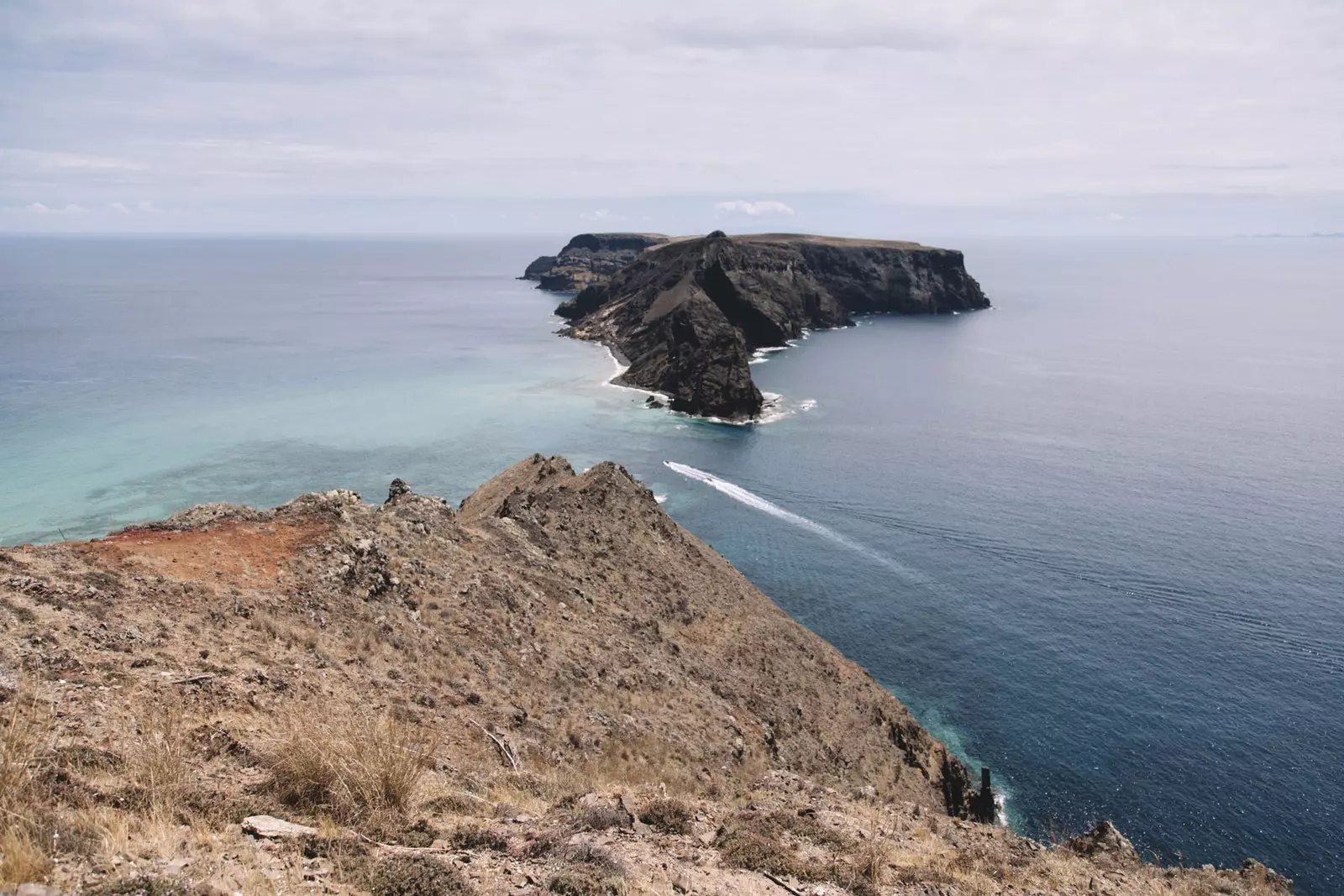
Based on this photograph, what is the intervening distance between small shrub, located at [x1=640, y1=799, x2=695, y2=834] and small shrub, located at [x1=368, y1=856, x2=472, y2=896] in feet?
16.0

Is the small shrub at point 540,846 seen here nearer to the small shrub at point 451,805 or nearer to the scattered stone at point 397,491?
the small shrub at point 451,805

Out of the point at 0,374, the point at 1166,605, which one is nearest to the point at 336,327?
the point at 0,374

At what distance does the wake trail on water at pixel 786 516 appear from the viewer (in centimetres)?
5662

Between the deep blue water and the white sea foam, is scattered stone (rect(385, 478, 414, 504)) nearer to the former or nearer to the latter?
the deep blue water

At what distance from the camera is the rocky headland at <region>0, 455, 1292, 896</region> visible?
34.3 feet

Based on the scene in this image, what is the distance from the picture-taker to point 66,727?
12648 millimetres

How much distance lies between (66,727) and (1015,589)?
5235 centimetres

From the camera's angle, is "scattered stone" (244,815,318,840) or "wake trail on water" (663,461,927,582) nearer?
"scattered stone" (244,815,318,840)

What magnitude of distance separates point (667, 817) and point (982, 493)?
Answer: 61986mm

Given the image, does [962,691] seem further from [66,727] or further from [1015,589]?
[66,727]

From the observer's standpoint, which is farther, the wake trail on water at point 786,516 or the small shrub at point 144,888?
the wake trail on water at point 786,516

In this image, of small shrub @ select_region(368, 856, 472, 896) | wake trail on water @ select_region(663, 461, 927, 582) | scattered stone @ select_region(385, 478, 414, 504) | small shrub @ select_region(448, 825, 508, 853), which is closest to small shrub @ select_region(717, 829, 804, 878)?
small shrub @ select_region(448, 825, 508, 853)

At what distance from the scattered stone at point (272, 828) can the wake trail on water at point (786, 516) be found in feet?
161

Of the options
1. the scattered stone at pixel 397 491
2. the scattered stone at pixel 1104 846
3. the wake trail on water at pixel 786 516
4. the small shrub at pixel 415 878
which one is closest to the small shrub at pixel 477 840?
the small shrub at pixel 415 878
